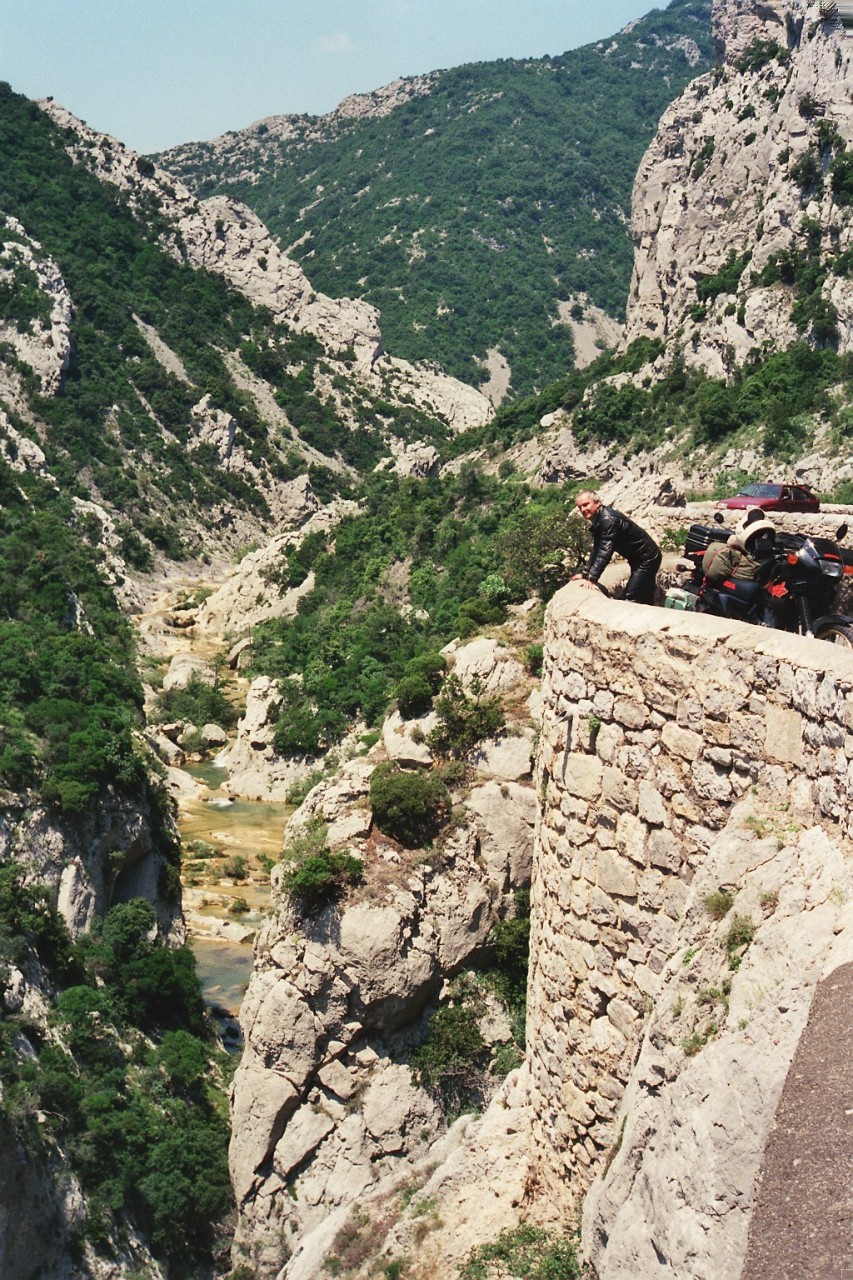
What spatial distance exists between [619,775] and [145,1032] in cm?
1965

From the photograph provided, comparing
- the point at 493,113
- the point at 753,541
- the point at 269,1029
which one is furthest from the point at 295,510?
the point at 493,113

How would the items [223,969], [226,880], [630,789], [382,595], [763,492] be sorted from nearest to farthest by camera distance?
[630,789]
[763,492]
[223,969]
[226,880]
[382,595]

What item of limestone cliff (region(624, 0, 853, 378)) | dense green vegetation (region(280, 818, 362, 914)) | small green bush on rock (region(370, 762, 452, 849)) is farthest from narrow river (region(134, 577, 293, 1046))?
limestone cliff (region(624, 0, 853, 378))

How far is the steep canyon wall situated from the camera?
4.51 metres

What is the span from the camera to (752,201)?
48469 millimetres

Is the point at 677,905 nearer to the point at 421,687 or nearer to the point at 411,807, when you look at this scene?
the point at 411,807

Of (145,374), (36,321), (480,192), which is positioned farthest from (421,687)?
(480,192)

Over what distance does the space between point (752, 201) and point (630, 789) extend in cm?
4895

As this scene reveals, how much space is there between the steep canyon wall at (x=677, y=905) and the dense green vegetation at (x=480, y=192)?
119760 mm

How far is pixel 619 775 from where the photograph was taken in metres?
6.32

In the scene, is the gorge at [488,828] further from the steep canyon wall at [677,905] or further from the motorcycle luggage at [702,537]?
the motorcycle luggage at [702,537]

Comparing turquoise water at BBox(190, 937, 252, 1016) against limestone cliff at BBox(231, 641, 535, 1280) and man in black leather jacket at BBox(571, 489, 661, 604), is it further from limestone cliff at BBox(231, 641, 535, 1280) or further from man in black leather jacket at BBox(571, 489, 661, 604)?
man in black leather jacket at BBox(571, 489, 661, 604)

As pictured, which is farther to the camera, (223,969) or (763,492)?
(223,969)

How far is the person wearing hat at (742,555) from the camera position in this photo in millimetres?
8281
